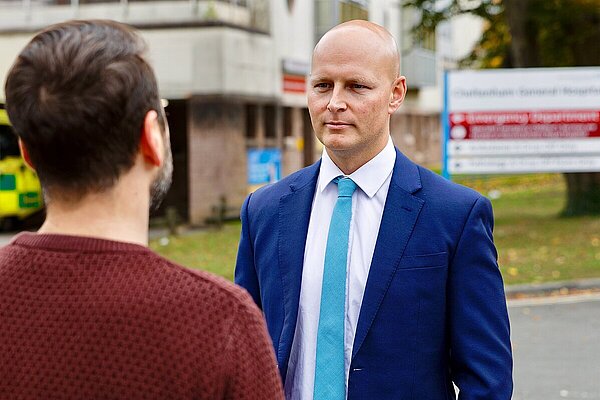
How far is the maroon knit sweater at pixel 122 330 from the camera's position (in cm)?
172

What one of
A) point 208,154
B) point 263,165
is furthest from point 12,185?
point 263,165

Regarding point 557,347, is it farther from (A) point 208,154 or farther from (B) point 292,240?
(A) point 208,154

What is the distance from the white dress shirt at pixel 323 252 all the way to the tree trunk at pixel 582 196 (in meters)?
19.4

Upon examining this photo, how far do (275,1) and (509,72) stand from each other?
12579 mm

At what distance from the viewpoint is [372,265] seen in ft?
10.4

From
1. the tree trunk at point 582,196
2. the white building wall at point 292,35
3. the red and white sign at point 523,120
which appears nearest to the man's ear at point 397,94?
the red and white sign at point 523,120

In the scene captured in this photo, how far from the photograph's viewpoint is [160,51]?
25141 mm

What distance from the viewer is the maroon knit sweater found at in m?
1.72

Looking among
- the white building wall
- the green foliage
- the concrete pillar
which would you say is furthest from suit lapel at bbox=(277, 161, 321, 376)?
the white building wall

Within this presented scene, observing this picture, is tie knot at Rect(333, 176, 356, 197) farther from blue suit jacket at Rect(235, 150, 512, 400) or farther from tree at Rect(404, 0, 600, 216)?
tree at Rect(404, 0, 600, 216)

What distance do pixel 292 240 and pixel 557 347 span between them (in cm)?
699

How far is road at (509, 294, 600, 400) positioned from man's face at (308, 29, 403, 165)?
5064 millimetres

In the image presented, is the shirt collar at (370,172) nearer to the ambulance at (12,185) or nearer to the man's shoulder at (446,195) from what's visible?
the man's shoulder at (446,195)

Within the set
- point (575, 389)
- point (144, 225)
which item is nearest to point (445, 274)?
point (144, 225)
